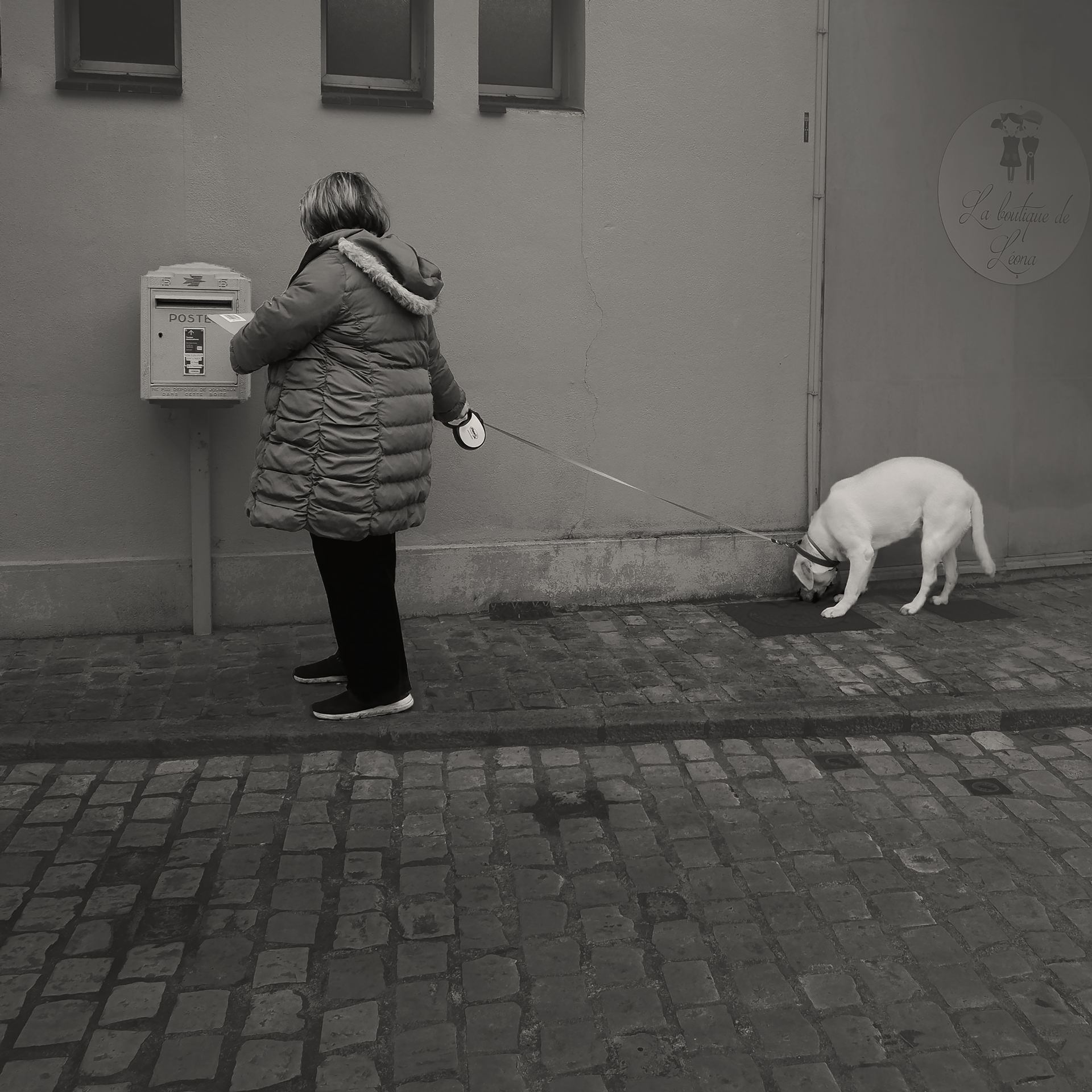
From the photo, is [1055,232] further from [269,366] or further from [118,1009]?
[118,1009]

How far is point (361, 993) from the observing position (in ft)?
11.1

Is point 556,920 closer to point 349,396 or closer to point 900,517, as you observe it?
point 349,396

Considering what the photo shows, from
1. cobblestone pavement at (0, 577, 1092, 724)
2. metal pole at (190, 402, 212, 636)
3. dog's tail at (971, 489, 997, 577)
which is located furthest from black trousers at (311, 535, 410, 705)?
dog's tail at (971, 489, 997, 577)

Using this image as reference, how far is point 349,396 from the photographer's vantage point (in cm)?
503

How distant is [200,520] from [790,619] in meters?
3.13

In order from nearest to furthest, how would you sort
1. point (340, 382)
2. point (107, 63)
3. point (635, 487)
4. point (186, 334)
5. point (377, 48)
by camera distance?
point (340, 382) → point (186, 334) → point (107, 63) → point (377, 48) → point (635, 487)

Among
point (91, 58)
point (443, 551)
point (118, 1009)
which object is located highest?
point (91, 58)

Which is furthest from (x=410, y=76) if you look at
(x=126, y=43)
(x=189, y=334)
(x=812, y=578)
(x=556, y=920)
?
(x=556, y=920)

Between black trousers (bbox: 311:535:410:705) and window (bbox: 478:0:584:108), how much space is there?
3013 mm

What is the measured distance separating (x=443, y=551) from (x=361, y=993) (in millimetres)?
3839

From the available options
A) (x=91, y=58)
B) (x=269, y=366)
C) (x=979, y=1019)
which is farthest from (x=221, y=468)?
(x=979, y=1019)

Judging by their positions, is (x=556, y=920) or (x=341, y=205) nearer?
(x=556, y=920)

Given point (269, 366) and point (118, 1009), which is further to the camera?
point (269, 366)

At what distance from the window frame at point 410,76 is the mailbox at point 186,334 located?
4.67 feet
